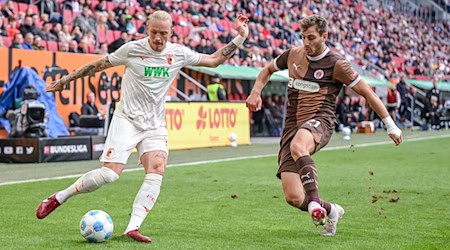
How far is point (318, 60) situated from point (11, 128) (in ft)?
37.8

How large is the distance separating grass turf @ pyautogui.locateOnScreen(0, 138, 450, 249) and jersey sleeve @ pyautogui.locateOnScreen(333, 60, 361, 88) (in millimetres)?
1477

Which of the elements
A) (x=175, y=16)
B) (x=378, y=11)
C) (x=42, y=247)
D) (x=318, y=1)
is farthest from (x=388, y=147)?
(x=378, y=11)

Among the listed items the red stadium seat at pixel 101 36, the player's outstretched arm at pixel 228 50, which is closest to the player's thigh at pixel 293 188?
the player's outstretched arm at pixel 228 50

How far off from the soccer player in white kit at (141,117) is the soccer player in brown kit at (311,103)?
90cm

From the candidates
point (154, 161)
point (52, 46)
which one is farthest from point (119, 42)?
point (154, 161)

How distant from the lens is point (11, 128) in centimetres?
1817

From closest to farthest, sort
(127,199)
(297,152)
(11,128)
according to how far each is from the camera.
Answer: (297,152) → (127,199) → (11,128)

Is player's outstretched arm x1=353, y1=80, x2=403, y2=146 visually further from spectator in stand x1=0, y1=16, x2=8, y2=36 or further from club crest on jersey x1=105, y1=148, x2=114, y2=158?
spectator in stand x1=0, y1=16, x2=8, y2=36

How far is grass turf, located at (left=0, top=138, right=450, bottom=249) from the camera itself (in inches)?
298

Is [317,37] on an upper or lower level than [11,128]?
upper

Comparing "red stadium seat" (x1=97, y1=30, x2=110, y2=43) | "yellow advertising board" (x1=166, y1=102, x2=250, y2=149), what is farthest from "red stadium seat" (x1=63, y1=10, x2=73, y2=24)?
"yellow advertising board" (x1=166, y1=102, x2=250, y2=149)

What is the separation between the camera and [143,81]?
7.91m

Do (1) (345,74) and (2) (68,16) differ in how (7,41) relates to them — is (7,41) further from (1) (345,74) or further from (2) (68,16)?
(1) (345,74)

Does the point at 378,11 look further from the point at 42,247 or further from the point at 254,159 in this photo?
the point at 42,247
